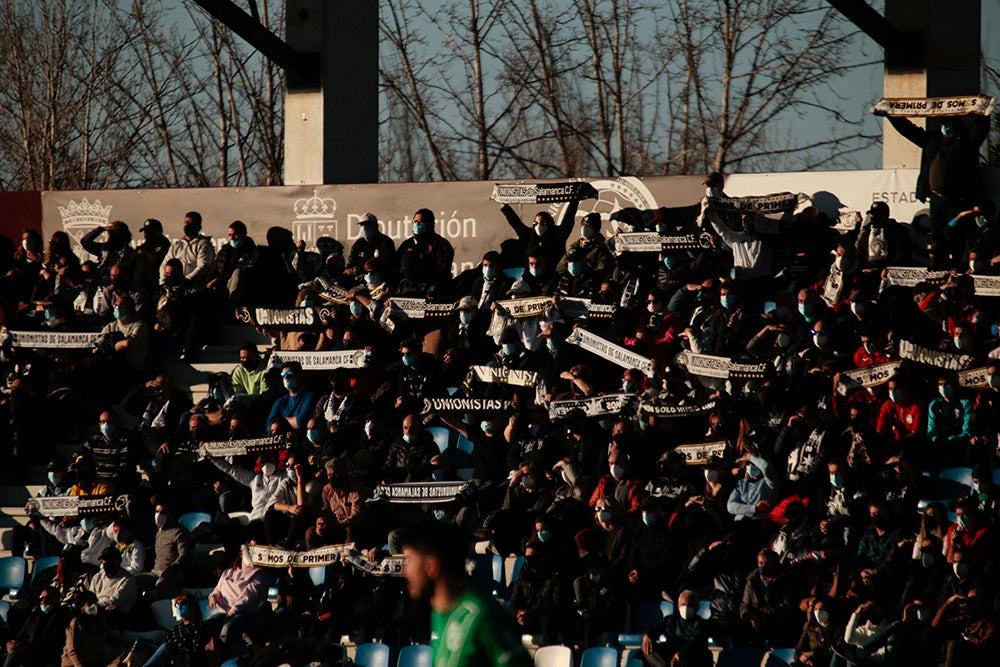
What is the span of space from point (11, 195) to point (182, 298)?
446 centimetres

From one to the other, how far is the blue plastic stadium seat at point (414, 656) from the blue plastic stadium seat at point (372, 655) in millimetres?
136

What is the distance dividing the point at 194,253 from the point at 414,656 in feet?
26.0

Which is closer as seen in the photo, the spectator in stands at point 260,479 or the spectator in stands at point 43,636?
the spectator in stands at point 43,636

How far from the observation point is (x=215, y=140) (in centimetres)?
3484

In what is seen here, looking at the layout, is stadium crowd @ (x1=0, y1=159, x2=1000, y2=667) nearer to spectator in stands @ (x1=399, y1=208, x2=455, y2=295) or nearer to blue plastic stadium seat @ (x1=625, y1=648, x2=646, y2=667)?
spectator in stands @ (x1=399, y1=208, x2=455, y2=295)

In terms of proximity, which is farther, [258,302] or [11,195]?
[11,195]

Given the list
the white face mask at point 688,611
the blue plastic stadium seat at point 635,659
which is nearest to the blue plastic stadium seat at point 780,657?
the white face mask at point 688,611

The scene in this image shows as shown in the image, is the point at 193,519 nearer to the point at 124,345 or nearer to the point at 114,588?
the point at 114,588

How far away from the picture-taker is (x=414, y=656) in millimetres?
14109

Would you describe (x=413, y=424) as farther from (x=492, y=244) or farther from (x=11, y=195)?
(x=11, y=195)

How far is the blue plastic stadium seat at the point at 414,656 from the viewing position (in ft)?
46.2

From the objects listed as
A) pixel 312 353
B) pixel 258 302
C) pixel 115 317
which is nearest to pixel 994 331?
pixel 312 353

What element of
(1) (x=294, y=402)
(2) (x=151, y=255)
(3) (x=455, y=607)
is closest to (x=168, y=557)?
(1) (x=294, y=402)

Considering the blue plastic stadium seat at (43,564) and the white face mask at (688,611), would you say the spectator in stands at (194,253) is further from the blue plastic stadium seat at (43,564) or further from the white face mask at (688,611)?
the white face mask at (688,611)
